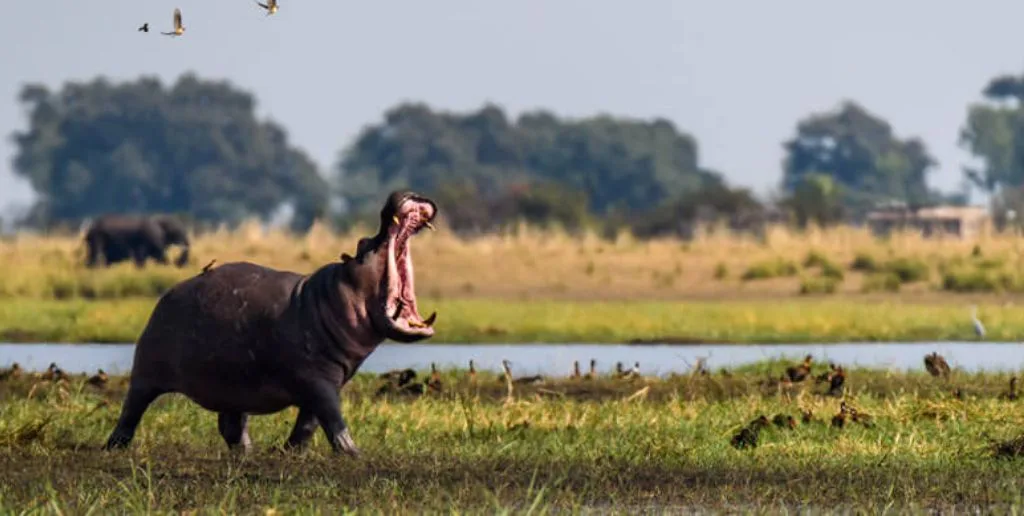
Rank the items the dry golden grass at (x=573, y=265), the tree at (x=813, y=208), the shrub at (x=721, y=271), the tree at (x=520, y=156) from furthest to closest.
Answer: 1. the tree at (x=520, y=156)
2. the tree at (x=813, y=208)
3. the shrub at (x=721, y=271)
4. the dry golden grass at (x=573, y=265)

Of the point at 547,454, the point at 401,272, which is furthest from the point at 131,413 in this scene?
the point at 547,454

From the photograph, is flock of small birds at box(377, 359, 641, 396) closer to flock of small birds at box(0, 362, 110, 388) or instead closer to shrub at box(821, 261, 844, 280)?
flock of small birds at box(0, 362, 110, 388)

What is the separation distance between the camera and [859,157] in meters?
92.6

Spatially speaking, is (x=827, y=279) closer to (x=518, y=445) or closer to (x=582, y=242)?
(x=582, y=242)

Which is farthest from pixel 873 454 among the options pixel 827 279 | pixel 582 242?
pixel 582 242

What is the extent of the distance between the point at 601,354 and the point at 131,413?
1253 centimetres

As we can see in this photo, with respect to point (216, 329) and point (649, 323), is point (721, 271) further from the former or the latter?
point (216, 329)

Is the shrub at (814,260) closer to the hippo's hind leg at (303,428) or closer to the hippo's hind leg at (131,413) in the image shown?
the hippo's hind leg at (131,413)

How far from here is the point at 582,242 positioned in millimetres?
39188

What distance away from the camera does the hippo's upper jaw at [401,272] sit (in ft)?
35.6

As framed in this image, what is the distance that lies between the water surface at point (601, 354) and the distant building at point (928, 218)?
3715 centimetres

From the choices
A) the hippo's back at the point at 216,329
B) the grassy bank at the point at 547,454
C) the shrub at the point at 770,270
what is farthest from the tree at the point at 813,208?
the hippo's back at the point at 216,329

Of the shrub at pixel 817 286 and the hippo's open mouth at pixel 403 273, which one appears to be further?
the shrub at pixel 817 286

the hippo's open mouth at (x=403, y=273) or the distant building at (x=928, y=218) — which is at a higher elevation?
the hippo's open mouth at (x=403, y=273)
